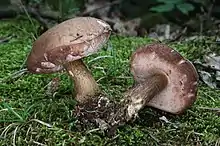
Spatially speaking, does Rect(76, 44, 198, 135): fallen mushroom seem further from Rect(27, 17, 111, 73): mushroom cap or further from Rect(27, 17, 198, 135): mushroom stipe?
Rect(27, 17, 111, 73): mushroom cap

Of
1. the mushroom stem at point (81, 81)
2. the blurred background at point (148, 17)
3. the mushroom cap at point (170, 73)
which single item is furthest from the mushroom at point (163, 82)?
the blurred background at point (148, 17)

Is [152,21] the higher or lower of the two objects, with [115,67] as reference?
lower

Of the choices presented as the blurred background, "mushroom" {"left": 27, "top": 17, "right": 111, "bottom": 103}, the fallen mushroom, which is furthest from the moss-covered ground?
the blurred background

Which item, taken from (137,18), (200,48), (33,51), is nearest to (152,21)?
(137,18)

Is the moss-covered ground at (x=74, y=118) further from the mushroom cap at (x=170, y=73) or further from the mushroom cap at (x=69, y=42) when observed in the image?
the mushroom cap at (x=69, y=42)

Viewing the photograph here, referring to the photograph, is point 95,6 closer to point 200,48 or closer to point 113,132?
point 200,48

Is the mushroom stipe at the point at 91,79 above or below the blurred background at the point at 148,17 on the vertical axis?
above
